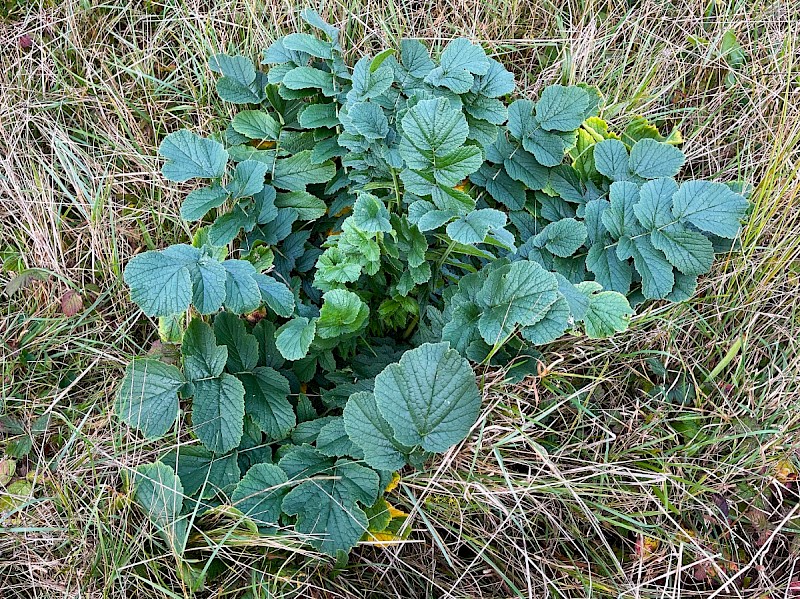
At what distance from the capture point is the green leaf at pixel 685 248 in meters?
1.68

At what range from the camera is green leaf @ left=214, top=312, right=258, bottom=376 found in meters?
1.65

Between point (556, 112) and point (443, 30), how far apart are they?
2.39 ft

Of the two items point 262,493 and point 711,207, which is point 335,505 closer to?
point 262,493

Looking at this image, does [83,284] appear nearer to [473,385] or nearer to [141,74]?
[141,74]

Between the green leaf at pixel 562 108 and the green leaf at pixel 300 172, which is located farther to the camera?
the green leaf at pixel 300 172

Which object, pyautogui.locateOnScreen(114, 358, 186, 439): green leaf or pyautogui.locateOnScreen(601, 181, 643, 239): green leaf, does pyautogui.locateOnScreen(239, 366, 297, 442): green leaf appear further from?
pyautogui.locateOnScreen(601, 181, 643, 239): green leaf

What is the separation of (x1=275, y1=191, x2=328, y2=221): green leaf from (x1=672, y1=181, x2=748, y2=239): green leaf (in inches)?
37.1

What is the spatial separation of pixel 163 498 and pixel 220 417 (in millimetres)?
213

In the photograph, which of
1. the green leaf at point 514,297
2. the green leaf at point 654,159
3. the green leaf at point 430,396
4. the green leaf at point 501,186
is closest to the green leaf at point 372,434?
the green leaf at point 430,396

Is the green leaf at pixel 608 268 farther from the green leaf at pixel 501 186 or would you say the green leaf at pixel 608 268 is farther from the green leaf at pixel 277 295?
the green leaf at pixel 277 295

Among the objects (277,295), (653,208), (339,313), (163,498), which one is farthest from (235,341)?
(653,208)

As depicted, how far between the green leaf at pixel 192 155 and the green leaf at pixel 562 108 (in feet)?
2.83

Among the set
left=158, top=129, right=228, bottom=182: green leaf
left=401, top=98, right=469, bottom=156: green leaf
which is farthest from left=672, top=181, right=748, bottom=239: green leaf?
left=158, top=129, right=228, bottom=182: green leaf

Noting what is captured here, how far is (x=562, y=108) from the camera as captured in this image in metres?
1.81
